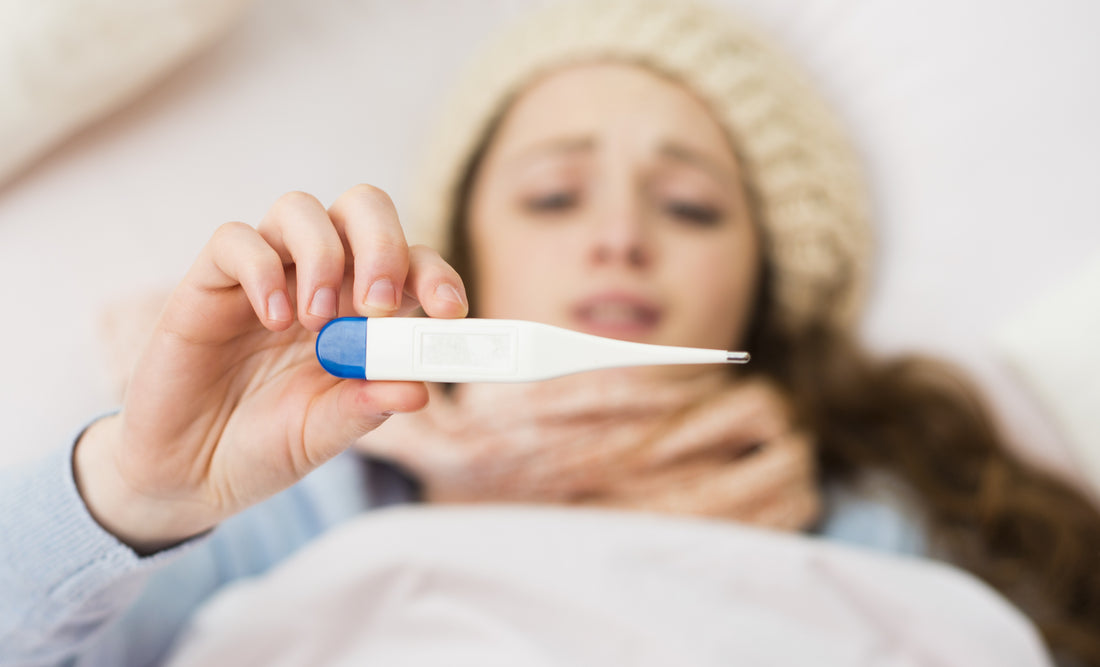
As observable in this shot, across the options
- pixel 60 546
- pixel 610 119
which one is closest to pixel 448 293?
pixel 60 546

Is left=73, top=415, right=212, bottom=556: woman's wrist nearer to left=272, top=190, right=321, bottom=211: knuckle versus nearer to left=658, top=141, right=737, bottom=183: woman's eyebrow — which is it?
left=272, top=190, right=321, bottom=211: knuckle

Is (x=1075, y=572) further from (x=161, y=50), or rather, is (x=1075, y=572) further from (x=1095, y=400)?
(x=161, y=50)

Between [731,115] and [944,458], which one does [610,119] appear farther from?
[944,458]

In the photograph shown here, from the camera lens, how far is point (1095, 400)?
837mm

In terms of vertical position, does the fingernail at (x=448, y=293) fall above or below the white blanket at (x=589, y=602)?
above

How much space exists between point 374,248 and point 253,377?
14cm

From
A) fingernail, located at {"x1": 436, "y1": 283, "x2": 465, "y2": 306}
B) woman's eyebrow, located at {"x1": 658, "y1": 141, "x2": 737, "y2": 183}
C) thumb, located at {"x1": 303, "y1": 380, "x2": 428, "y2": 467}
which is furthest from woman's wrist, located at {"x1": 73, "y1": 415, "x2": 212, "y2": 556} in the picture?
woman's eyebrow, located at {"x1": 658, "y1": 141, "x2": 737, "y2": 183}

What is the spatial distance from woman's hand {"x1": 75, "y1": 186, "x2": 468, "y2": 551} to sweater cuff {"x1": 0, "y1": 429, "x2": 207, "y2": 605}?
11 mm

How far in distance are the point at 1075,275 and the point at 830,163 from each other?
1.03 ft

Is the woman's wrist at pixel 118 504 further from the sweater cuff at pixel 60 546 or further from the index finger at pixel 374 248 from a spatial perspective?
the index finger at pixel 374 248

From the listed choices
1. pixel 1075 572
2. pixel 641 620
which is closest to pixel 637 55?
pixel 641 620

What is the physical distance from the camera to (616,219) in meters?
0.77

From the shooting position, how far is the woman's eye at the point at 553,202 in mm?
816

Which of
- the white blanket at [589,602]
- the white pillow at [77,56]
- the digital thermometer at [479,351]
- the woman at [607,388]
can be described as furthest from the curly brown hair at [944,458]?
the digital thermometer at [479,351]
